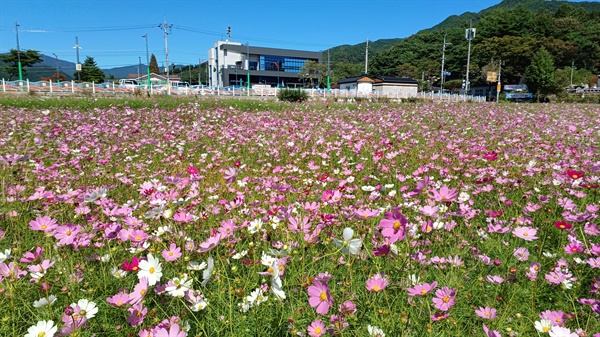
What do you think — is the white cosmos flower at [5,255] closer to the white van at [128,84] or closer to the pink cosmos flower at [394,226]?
the pink cosmos flower at [394,226]

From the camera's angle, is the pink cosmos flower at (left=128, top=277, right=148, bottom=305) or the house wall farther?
the house wall

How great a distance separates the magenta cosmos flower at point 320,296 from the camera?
0.89m

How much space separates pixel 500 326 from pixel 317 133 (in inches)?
198

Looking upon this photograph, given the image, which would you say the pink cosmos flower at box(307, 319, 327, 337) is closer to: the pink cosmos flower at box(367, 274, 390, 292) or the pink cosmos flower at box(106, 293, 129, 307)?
the pink cosmos flower at box(367, 274, 390, 292)

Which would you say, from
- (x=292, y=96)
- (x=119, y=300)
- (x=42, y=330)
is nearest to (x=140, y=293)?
(x=119, y=300)

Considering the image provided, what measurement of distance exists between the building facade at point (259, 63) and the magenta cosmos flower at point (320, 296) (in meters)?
73.4

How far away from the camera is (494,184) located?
124 inches

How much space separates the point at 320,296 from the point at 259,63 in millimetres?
78605

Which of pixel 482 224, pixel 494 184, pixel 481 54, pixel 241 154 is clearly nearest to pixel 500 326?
pixel 482 224

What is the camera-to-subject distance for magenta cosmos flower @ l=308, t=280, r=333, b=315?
0.89 m

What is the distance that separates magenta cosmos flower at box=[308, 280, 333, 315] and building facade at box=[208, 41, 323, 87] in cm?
7340

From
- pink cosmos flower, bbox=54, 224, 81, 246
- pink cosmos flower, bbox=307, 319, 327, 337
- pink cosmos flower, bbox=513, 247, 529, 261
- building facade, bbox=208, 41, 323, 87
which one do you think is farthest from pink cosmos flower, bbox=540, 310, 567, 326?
building facade, bbox=208, 41, 323, 87

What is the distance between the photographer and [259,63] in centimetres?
7588

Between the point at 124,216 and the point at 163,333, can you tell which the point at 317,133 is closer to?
the point at 124,216
